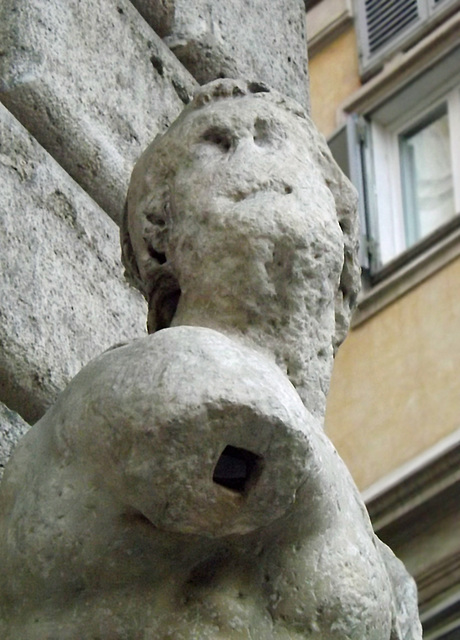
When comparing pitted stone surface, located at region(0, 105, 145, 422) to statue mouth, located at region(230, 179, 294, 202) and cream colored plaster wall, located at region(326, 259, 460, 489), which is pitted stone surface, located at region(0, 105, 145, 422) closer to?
statue mouth, located at region(230, 179, 294, 202)

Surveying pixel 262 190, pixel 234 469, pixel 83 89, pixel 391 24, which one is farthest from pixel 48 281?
pixel 391 24

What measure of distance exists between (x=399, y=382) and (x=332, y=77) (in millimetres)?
2034

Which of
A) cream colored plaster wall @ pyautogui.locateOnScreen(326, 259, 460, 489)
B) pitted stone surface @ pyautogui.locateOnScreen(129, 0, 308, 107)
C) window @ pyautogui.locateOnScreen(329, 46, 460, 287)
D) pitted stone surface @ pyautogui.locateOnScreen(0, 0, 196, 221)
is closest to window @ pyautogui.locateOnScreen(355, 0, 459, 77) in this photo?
window @ pyautogui.locateOnScreen(329, 46, 460, 287)

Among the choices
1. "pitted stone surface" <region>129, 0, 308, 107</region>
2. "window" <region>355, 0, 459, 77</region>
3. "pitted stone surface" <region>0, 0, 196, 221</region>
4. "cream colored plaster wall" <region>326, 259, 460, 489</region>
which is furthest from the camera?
"window" <region>355, 0, 459, 77</region>

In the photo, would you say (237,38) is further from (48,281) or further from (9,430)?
(9,430)

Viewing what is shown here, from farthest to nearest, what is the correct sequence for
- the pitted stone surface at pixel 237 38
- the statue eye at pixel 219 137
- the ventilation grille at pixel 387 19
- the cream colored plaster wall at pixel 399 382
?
1. the ventilation grille at pixel 387 19
2. the cream colored plaster wall at pixel 399 382
3. the pitted stone surface at pixel 237 38
4. the statue eye at pixel 219 137

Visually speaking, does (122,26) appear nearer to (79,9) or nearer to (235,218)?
(79,9)

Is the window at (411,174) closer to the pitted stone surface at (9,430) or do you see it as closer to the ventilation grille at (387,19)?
the ventilation grille at (387,19)

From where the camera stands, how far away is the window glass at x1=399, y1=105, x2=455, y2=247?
8.34 metres

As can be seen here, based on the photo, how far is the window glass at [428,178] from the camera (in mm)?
8344

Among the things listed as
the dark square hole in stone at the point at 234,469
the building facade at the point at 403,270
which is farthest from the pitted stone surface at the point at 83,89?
the building facade at the point at 403,270

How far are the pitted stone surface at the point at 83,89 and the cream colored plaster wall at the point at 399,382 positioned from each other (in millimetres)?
4932

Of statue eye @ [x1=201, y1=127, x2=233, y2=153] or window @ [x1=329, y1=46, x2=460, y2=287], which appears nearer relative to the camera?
statue eye @ [x1=201, y1=127, x2=233, y2=153]

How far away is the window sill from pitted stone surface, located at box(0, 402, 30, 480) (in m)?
5.97
